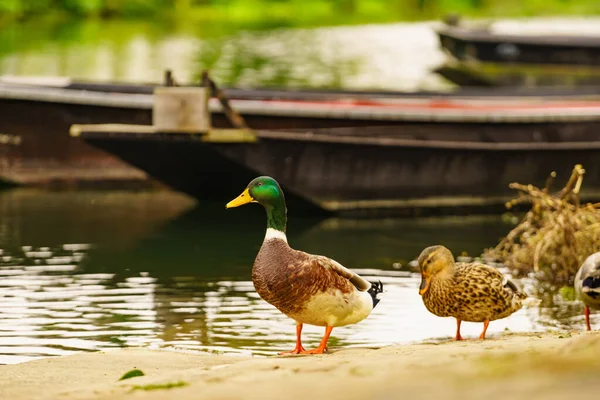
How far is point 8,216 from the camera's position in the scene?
1714 centimetres

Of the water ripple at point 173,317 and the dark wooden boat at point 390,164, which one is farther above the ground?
the dark wooden boat at point 390,164

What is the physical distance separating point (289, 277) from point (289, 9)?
76.2 meters

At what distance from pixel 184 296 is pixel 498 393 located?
6.93 metres

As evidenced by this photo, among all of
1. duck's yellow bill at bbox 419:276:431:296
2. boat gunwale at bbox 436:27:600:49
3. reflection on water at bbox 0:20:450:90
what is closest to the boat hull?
duck's yellow bill at bbox 419:276:431:296

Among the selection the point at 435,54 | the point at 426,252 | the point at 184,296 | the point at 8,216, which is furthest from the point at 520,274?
the point at 435,54

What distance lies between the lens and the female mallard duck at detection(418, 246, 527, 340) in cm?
937

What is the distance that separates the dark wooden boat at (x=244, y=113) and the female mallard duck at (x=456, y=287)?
7.79 meters

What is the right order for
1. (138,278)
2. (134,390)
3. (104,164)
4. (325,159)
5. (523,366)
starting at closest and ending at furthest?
(523,366) → (134,390) → (138,278) → (325,159) → (104,164)

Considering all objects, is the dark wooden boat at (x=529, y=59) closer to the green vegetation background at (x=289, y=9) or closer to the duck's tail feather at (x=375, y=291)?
the duck's tail feather at (x=375, y=291)

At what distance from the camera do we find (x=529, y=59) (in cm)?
3241

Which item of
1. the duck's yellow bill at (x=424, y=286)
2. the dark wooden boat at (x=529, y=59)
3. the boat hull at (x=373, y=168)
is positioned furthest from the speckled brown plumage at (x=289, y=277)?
the dark wooden boat at (x=529, y=59)

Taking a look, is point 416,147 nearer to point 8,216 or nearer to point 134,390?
point 8,216

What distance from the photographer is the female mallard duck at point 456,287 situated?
9367 millimetres

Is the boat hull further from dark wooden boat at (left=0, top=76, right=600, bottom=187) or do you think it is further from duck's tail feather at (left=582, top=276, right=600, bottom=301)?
duck's tail feather at (left=582, top=276, right=600, bottom=301)
